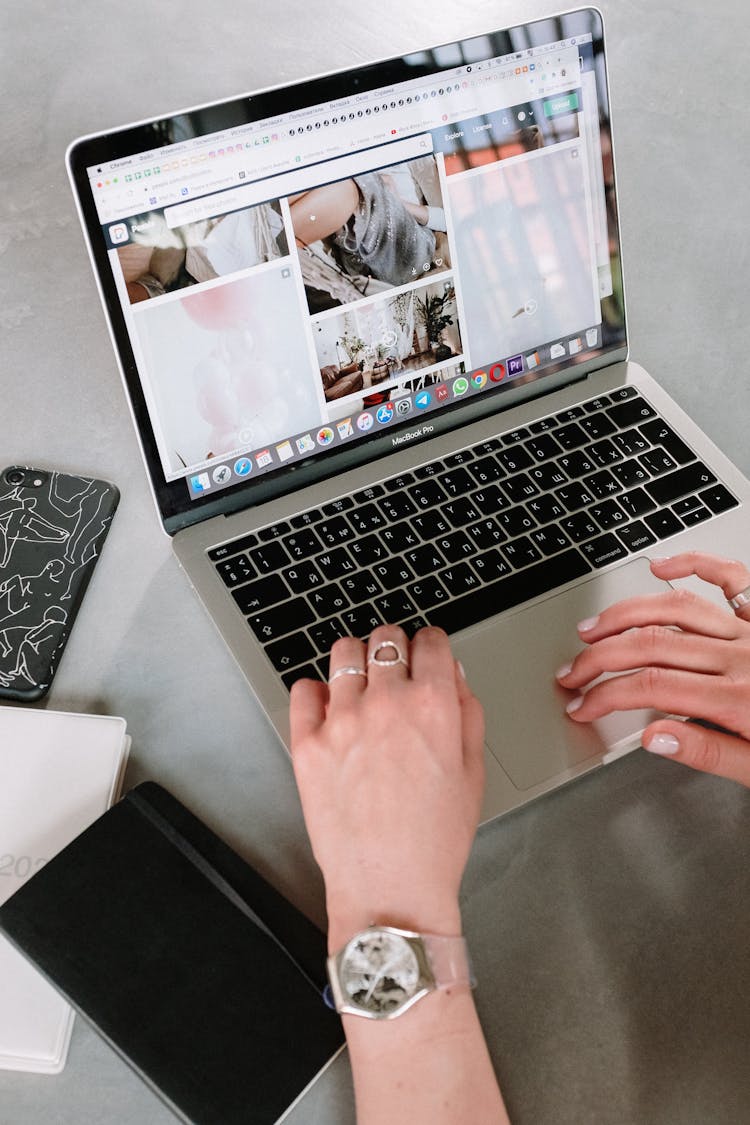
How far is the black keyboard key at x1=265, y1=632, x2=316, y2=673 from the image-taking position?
0.68 metres

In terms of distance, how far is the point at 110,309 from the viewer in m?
0.66

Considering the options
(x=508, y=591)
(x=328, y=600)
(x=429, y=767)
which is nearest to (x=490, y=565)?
(x=508, y=591)

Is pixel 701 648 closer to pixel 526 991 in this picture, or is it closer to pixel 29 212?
pixel 526 991

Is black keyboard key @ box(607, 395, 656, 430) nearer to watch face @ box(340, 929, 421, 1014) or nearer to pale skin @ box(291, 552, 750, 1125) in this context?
pale skin @ box(291, 552, 750, 1125)

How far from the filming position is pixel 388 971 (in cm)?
49

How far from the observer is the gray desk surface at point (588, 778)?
567 millimetres

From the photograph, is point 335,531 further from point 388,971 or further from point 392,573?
point 388,971

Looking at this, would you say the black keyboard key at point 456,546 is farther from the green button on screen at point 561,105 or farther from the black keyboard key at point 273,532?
the green button on screen at point 561,105

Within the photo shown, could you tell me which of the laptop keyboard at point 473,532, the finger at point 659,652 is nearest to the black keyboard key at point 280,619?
the laptop keyboard at point 473,532

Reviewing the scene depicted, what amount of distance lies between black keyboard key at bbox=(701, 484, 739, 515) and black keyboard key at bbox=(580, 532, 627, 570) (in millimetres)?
86

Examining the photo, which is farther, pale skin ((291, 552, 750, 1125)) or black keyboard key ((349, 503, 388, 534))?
black keyboard key ((349, 503, 388, 534))

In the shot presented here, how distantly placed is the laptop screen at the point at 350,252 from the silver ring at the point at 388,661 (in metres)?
0.23

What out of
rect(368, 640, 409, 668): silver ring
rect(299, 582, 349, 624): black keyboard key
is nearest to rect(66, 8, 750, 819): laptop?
rect(299, 582, 349, 624): black keyboard key

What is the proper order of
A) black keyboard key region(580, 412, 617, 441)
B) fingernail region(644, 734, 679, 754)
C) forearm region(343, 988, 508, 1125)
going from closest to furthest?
forearm region(343, 988, 508, 1125), fingernail region(644, 734, 679, 754), black keyboard key region(580, 412, 617, 441)
